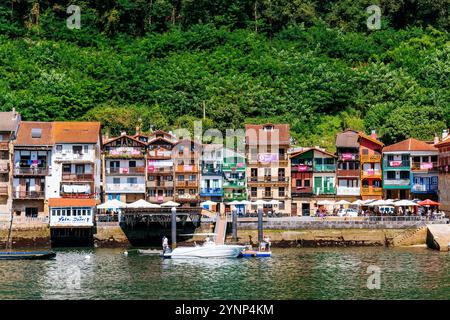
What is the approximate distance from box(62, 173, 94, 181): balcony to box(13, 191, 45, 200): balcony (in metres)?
2.97

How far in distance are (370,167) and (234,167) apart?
15.1m

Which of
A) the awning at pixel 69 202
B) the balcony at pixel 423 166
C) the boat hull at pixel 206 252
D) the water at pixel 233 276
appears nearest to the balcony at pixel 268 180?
the balcony at pixel 423 166

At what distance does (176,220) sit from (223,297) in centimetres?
3226

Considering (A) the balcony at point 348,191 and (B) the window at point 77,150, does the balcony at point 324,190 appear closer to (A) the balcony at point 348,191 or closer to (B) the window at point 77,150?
(A) the balcony at point 348,191

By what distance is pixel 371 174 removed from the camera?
10038 centimetres

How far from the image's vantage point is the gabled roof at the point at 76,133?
305ft

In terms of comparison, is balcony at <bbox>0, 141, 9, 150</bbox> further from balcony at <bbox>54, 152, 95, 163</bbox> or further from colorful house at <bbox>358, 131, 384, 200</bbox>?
colorful house at <bbox>358, 131, 384, 200</bbox>

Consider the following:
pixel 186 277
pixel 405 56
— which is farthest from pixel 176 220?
pixel 405 56

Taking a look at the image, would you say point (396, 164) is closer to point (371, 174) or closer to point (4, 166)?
point (371, 174)

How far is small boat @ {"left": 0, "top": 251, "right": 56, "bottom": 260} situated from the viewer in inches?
2899

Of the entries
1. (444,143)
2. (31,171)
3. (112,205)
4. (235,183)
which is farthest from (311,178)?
(31,171)

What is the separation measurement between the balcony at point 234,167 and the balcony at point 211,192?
2435mm

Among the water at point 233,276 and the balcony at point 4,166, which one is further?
the balcony at point 4,166

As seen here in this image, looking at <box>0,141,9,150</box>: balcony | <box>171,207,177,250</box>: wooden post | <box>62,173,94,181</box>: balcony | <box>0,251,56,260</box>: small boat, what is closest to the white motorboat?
<box>171,207,177,250</box>: wooden post
